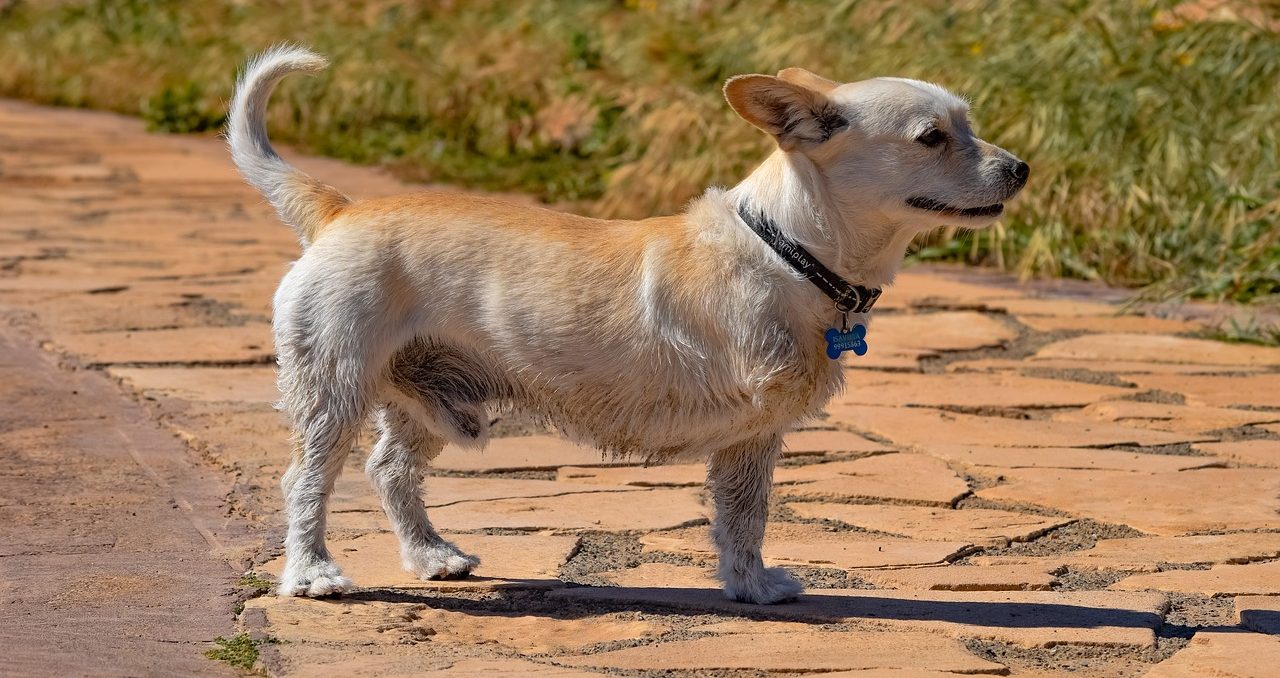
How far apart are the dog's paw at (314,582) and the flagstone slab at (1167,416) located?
2.75 meters

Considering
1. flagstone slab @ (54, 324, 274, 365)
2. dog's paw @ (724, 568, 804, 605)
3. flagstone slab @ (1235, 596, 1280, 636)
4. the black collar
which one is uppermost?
the black collar

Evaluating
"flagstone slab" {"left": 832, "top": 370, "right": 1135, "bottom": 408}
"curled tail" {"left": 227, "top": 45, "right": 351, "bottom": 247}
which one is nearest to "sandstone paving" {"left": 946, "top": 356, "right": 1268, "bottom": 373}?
"flagstone slab" {"left": 832, "top": 370, "right": 1135, "bottom": 408}

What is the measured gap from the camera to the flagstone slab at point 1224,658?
10.2 feet

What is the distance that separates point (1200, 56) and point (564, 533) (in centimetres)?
595

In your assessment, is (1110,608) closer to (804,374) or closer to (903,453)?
(804,374)

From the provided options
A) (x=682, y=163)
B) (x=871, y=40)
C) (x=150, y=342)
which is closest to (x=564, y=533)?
(x=150, y=342)

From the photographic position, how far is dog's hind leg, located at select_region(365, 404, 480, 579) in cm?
374

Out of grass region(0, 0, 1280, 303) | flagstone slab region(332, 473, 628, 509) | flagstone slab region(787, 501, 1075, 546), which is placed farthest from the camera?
grass region(0, 0, 1280, 303)

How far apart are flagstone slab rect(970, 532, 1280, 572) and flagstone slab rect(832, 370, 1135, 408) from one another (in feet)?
4.61

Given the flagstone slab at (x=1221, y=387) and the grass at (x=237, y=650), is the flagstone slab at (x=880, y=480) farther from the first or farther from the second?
the grass at (x=237, y=650)

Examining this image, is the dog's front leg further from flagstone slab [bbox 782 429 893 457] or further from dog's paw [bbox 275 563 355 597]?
flagstone slab [bbox 782 429 893 457]

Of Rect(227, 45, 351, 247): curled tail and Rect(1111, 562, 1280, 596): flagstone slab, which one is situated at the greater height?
Rect(227, 45, 351, 247): curled tail

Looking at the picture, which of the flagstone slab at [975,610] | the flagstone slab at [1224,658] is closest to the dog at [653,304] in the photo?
the flagstone slab at [975,610]

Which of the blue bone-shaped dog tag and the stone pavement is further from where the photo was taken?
the blue bone-shaped dog tag
